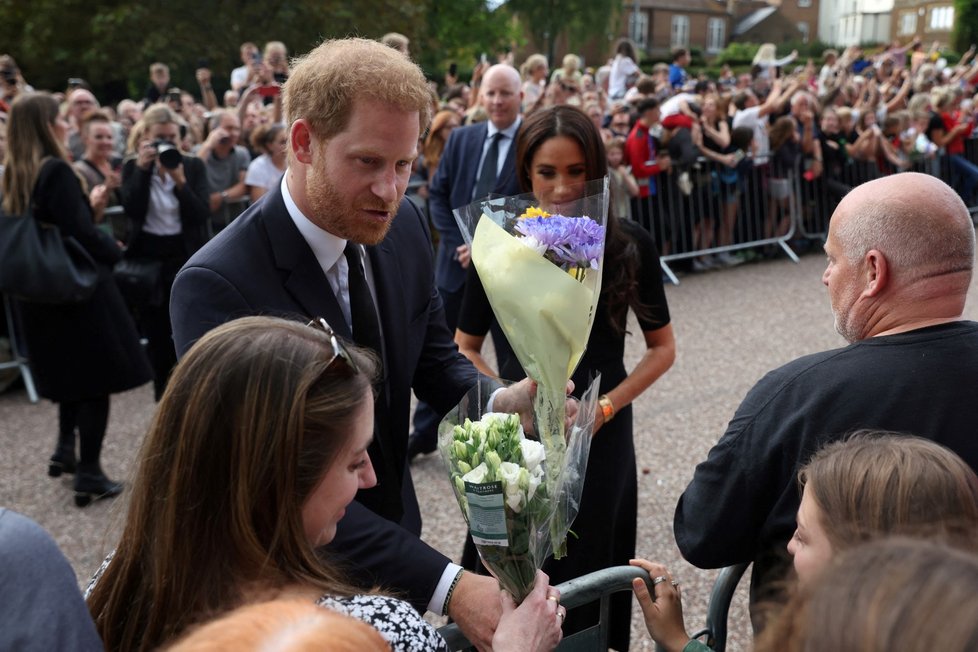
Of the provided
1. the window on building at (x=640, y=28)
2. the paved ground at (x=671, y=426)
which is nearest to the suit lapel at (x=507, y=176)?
the paved ground at (x=671, y=426)

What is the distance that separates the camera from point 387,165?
2.23 meters

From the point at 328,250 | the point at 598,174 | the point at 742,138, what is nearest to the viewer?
the point at 328,250

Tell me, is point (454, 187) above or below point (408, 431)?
above

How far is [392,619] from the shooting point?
1.47 m

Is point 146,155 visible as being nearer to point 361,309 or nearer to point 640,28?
point 361,309

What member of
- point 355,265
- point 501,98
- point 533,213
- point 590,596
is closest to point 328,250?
point 355,265

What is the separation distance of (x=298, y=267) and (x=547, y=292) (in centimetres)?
63

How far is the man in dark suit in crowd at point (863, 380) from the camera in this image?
1.94 meters

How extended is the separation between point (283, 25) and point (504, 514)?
91.5 feet

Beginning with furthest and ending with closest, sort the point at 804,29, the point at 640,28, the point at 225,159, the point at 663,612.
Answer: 1. the point at 804,29
2. the point at 640,28
3. the point at 225,159
4. the point at 663,612

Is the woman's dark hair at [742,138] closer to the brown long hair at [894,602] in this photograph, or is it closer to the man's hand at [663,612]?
the man's hand at [663,612]

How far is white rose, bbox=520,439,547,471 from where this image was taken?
1757 mm

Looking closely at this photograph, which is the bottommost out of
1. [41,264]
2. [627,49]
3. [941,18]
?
[41,264]

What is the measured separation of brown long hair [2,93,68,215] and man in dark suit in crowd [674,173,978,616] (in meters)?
4.31
